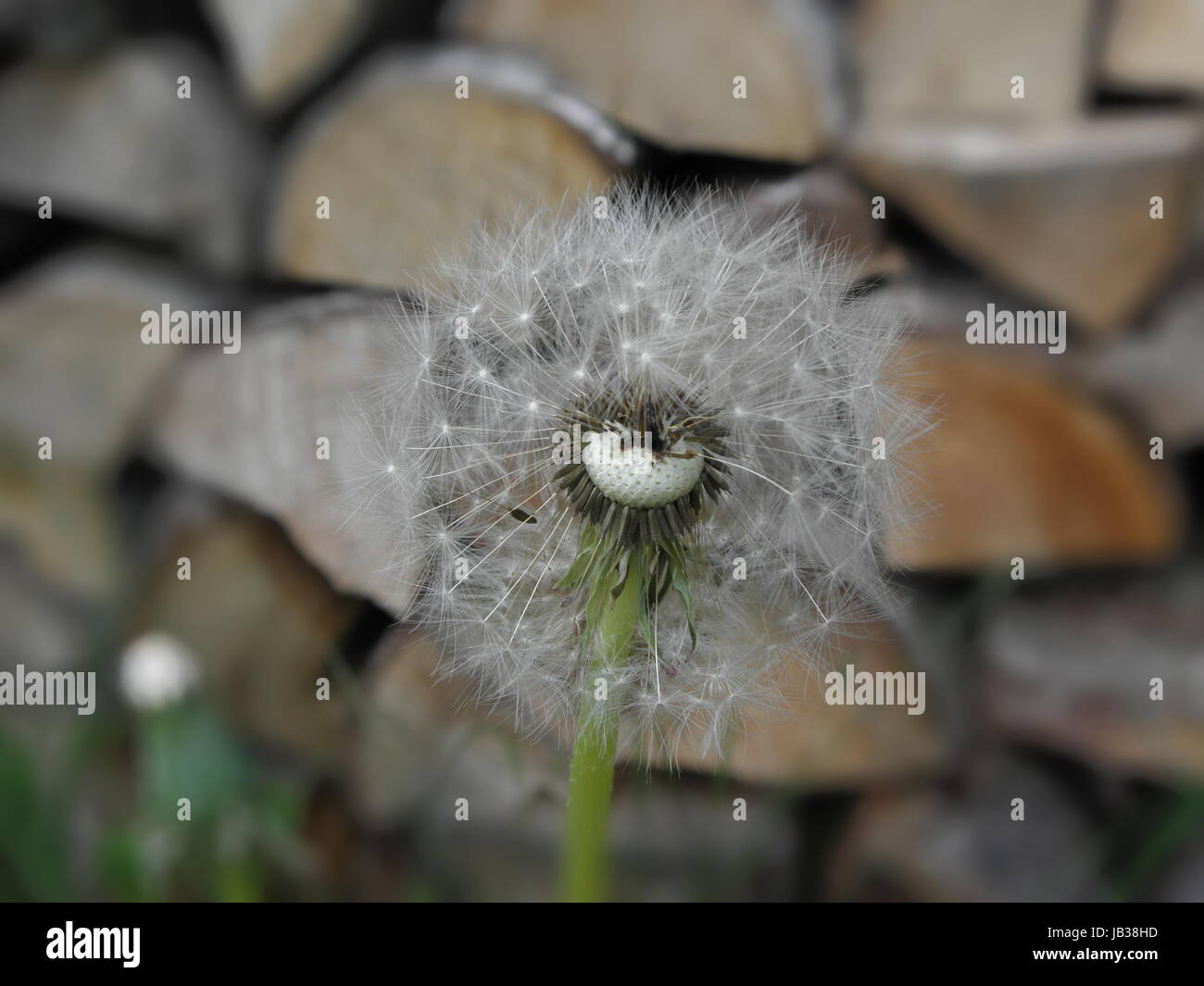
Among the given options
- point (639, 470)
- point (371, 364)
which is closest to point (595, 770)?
point (639, 470)

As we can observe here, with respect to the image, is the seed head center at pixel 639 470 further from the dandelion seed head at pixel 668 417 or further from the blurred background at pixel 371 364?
the blurred background at pixel 371 364

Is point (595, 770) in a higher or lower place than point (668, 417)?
lower

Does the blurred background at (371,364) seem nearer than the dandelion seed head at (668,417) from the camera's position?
No

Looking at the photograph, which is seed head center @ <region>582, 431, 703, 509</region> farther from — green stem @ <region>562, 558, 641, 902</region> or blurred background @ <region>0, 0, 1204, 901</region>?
blurred background @ <region>0, 0, 1204, 901</region>

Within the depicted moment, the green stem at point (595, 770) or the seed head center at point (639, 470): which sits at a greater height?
the seed head center at point (639, 470)

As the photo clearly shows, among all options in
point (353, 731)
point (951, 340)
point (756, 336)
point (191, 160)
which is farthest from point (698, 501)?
point (191, 160)

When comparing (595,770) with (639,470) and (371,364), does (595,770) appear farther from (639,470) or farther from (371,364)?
(371,364)

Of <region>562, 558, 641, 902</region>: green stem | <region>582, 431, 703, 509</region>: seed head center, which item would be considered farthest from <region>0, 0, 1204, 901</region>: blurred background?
<region>582, 431, 703, 509</region>: seed head center

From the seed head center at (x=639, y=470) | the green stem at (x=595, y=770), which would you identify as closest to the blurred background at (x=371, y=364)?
the green stem at (x=595, y=770)
